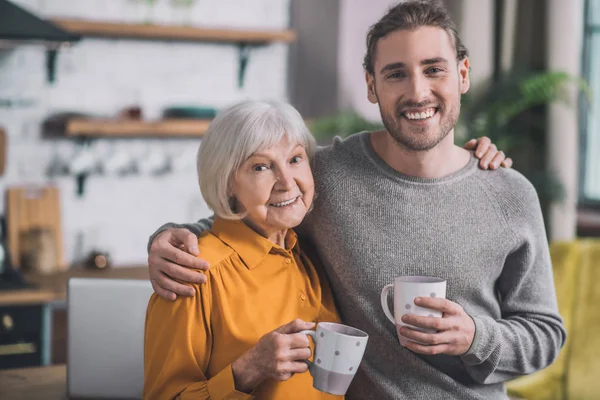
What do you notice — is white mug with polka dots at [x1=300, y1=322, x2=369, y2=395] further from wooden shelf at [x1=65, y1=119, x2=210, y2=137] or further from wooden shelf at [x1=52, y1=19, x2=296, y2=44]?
wooden shelf at [x1=52, y1=19, x2=296, y2=44]

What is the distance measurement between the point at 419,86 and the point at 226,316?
61 centimetres

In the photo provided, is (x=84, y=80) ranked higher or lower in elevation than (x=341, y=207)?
higher

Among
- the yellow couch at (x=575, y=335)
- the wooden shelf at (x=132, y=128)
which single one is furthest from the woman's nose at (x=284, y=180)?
the wooden shelf at (x=132, y=128)

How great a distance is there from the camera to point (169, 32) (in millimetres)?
3814

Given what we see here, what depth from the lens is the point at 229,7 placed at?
13.5ft

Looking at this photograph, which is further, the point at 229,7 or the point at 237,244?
the point at 229,7

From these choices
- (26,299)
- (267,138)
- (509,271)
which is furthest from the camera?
(26,299)

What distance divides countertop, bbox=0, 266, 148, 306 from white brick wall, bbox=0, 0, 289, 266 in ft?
0.92

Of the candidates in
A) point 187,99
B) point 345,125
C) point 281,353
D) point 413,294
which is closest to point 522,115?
point 345,125

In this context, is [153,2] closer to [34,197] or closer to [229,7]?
[229,7]

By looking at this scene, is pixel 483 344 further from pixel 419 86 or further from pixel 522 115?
pixel 522 115

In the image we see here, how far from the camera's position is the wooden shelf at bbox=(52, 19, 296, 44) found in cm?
369

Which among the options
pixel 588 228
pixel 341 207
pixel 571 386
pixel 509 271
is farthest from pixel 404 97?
pixel 588 228

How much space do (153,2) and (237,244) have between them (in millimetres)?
2681
